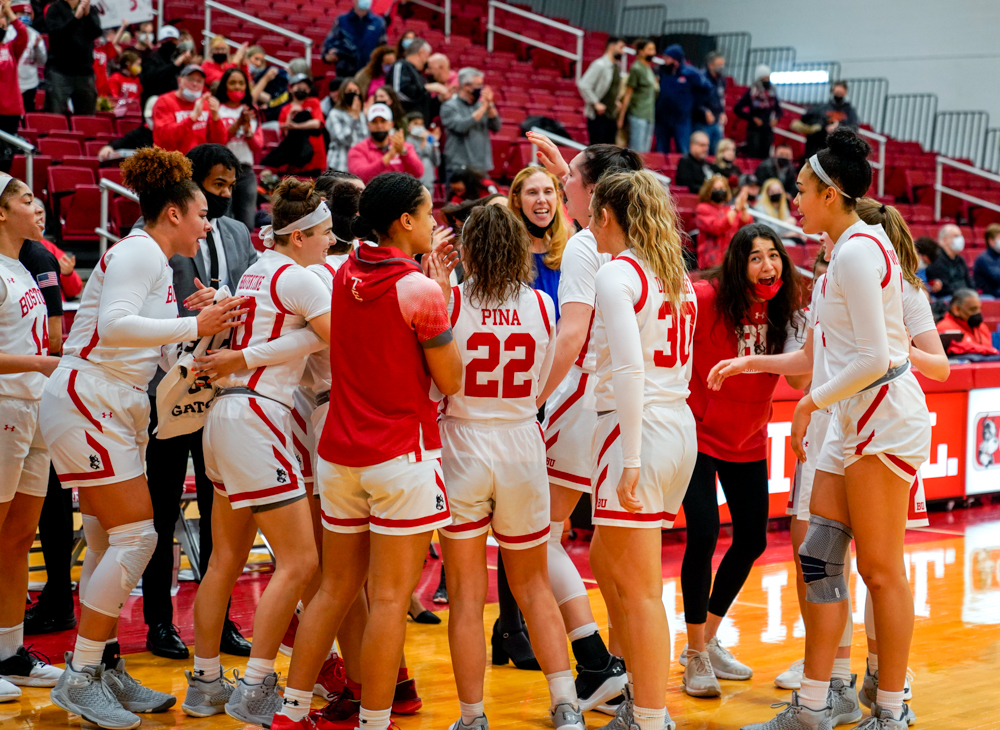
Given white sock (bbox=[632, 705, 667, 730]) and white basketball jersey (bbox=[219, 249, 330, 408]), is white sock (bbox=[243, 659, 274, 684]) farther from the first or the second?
white sock (bbox=[632, 705, 667, 730])

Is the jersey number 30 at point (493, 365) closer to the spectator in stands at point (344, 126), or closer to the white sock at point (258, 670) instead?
the white sock at point (258, 670)

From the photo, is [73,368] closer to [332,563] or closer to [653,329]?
[332,563]

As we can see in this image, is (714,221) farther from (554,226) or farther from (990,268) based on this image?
(554,226)

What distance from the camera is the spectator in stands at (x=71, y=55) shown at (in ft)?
32.1

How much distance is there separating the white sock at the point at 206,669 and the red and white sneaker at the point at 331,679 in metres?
0.38

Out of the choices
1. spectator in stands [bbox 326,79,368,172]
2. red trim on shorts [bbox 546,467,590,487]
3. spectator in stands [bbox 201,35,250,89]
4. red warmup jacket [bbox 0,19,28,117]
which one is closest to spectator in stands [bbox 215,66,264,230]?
spectator in stands [bbox 201,35,250,89]

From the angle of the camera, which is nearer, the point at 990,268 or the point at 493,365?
the point at 493,365

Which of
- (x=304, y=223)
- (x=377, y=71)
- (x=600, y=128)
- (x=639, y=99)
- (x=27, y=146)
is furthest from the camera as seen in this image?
(x=639, y=99)

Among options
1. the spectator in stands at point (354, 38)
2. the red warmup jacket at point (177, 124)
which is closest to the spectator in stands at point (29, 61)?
the red warmup jacket at point (177, 124)

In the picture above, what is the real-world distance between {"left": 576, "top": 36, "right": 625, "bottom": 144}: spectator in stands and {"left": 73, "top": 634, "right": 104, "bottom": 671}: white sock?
36.1 ft

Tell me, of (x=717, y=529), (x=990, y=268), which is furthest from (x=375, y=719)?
(x=990, y=268)

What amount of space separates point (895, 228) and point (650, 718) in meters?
2.00

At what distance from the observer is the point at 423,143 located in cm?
1072

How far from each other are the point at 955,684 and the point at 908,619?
1009mm
